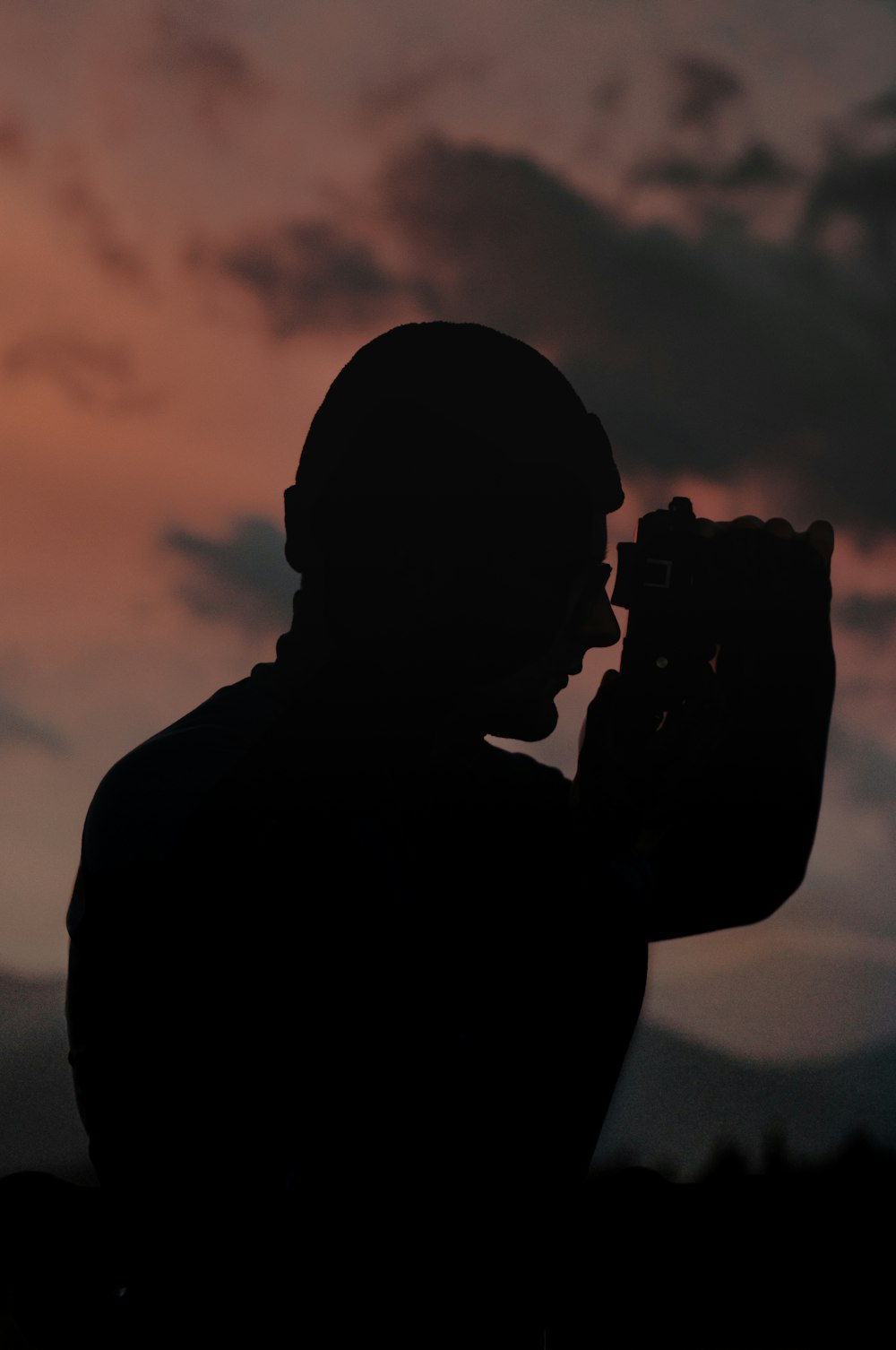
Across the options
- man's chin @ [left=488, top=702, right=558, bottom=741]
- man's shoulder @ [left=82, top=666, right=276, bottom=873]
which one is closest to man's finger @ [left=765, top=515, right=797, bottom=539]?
man's chin @ [left=488, top=702, right=558, bottom=741]

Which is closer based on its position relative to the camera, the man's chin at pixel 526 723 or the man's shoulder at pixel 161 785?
the man's shoulder at pixel 161 785

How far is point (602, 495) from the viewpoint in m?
3.14

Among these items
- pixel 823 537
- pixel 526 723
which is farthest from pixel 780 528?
pixel 526 723

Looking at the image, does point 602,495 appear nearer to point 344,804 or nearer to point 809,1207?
point 344,804

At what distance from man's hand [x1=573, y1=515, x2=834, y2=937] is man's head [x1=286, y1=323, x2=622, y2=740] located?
25 centimetres

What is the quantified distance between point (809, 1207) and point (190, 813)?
2.15 metres

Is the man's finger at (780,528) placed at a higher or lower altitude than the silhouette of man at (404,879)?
higher

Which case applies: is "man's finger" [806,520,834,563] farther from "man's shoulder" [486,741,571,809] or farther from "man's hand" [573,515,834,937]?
"man's shoulder" [486,741,571,809]

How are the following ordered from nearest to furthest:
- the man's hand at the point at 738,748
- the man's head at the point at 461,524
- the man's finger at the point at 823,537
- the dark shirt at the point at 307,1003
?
the dark shirt at the point at 307,1003 → the man's head at the point at 461,524 → the man's hand at the point at 738,748 → the man's finger at the point at 823,537

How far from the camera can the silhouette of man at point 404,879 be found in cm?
282

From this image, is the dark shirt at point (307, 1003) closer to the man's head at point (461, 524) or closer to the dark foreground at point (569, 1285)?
the dark foreground at point (569, 1285)

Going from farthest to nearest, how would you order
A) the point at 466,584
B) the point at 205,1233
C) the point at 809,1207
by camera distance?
the point at 809,1207 → the point at 466,584 → the point at 205,1233

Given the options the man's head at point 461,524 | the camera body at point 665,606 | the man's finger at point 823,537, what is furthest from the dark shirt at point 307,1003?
the man's finger at point 823,537

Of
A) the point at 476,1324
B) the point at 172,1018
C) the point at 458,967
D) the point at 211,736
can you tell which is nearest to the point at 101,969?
the point at 172,1018
